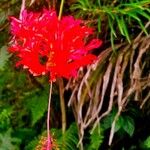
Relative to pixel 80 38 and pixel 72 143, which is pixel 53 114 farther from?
pixel 80 38

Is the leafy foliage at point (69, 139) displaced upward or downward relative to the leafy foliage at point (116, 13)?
downward

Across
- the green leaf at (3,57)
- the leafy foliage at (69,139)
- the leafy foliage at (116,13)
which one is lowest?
the leafy foliage at (69,139)

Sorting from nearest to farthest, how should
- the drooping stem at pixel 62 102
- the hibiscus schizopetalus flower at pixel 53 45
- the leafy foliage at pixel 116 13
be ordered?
the hibiscus schizopetalus flower at pixel 53 45 → the leafy foliage at pixel 116 13 → the drooping stem at pixel 62 102

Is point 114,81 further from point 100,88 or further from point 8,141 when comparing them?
point 8,141

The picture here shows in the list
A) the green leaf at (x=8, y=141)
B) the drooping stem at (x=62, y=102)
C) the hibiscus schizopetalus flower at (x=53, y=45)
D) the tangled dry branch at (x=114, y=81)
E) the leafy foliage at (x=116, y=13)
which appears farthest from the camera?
the green leaf at (x=8, y=141)

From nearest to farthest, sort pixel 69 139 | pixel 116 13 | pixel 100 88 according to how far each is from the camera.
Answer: pixel 116 13 < pixel 100 88 < pixel 69 139

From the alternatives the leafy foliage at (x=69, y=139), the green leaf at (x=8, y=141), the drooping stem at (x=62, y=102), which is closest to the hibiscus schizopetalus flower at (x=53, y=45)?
the drooping stem at (x=62, y=102)

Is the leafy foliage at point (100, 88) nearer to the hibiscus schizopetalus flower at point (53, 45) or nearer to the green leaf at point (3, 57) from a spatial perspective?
the green leaf at point (3, 57)

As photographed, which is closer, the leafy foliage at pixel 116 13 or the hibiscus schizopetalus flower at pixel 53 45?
the hibiscus schizopetalus flower at pixel 53 45

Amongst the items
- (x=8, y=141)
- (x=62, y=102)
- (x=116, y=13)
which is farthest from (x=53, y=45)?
(x=8, y=141)

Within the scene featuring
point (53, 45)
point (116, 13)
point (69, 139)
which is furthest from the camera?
point (69, 139)

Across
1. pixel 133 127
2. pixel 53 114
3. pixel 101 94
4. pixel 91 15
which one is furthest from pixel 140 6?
pixel 53 114

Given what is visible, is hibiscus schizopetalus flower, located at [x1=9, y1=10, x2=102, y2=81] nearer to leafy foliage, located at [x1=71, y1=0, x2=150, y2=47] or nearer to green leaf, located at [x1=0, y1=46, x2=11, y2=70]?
leafy foliage, located at [x1=71, y1=0, x2=150, y2=47]
